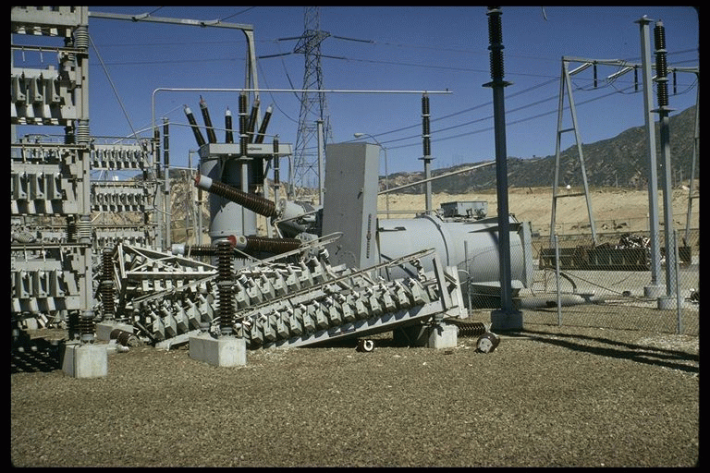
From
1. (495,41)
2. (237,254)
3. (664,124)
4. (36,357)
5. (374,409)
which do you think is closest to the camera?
(374,409)

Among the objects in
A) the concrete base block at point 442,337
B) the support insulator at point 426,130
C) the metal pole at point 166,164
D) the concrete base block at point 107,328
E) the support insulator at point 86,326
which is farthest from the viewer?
the metal pole at point 166,164

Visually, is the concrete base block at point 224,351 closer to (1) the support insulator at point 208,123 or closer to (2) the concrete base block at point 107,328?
(2) the concrete base block at point 107,328

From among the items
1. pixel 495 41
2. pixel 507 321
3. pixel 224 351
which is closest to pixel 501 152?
pixel 495 41

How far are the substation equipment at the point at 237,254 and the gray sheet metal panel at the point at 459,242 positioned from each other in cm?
4

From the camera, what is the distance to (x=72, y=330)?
44.9 feet

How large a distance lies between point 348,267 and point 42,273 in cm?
791

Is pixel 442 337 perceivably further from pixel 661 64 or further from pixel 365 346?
pixel 661 64

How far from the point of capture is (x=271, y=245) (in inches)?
755

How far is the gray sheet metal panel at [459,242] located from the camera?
19.7 meters

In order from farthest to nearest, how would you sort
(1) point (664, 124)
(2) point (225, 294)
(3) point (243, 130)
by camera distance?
(3) point (243, 130) → (1) point (664, 124) → (2) point (225, 294)

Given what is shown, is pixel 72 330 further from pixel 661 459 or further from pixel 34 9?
pixel 661 459

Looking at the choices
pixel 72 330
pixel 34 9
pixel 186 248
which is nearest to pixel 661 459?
pixel 34 9

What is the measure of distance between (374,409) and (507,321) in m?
7.64

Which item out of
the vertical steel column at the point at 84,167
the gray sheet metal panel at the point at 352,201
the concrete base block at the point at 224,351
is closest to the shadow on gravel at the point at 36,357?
the vertical steel column at the point at 84,167
